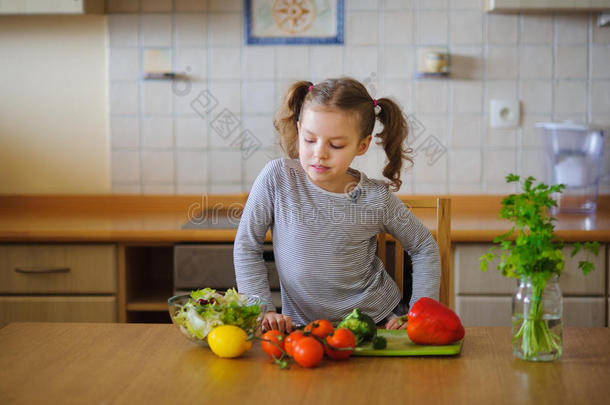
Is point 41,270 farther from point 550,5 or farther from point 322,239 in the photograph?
point 550,5

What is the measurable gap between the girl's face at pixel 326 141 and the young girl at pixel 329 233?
0.06m

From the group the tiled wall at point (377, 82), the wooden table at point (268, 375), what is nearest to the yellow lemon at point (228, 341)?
the wooden table at point (268, 375)

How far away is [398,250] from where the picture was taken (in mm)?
1606

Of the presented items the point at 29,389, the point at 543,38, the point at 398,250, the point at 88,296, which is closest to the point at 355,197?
the point at 398,250

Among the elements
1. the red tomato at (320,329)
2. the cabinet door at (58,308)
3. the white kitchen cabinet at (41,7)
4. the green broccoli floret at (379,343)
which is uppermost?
the white kitchen cabinet at (41,7)

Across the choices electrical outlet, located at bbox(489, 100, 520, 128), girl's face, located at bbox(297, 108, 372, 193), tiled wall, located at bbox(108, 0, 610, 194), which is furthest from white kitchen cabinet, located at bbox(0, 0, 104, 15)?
electrical outlet, located at bbox(489, 100, 520, 128)

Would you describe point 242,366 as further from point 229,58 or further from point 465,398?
point 229,58

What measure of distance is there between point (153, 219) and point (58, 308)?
42 cm

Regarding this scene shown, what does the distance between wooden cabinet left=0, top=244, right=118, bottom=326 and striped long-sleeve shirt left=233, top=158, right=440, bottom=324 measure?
0.76 metres

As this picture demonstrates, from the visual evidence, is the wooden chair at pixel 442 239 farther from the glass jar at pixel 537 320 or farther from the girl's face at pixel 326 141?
the glass jar at pixel 537 320

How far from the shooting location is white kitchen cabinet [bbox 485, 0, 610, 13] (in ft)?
7.48

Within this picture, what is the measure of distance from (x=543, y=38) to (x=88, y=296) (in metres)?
1.80

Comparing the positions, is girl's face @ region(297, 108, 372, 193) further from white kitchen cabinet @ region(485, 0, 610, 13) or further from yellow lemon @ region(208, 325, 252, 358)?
white kitchen cabinet @ region(485, 0, 610, 13)

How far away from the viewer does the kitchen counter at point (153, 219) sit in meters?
2.10
